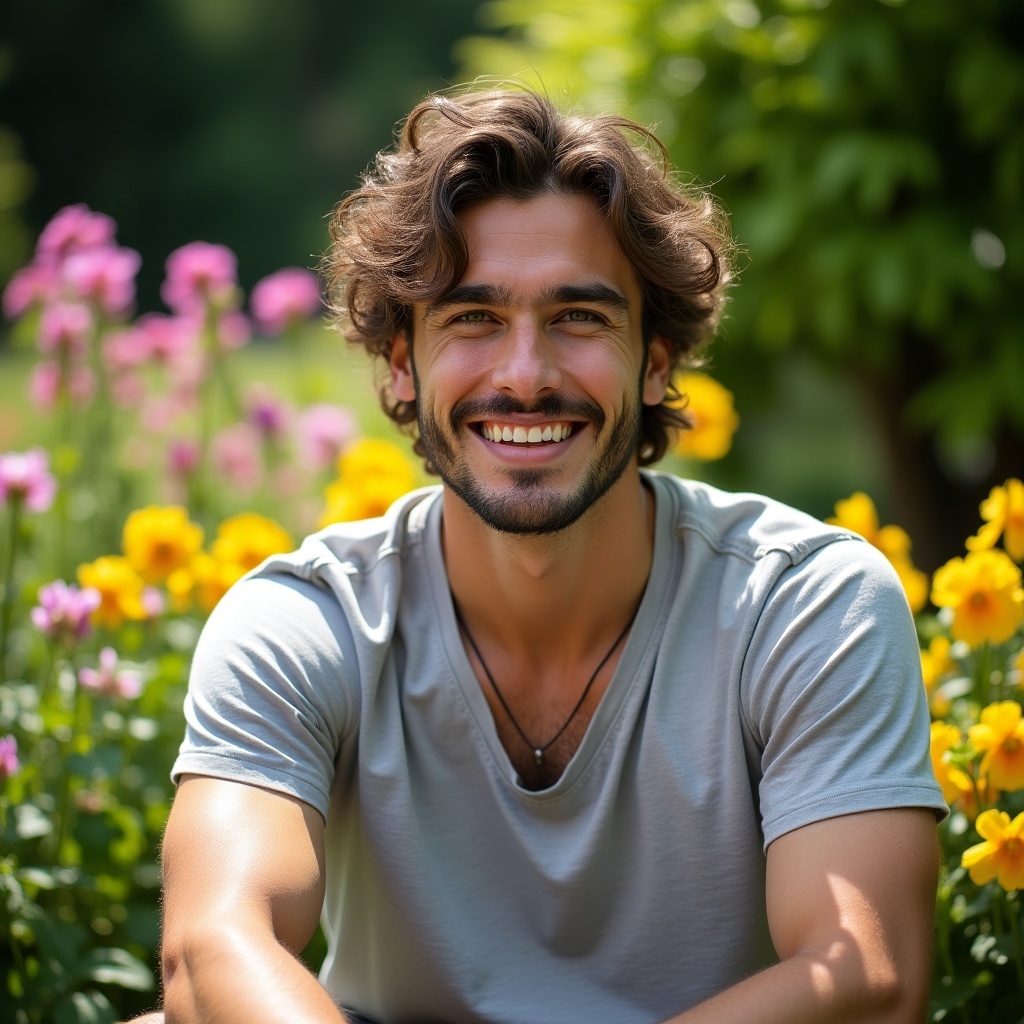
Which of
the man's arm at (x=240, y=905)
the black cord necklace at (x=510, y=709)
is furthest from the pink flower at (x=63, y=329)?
the man's arm at (x=240, y=905)

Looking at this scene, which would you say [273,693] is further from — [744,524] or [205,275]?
[205,275]

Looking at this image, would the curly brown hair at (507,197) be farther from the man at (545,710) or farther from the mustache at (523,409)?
the mustache at (523,409)

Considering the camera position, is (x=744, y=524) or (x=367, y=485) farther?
(x=367, y=485)

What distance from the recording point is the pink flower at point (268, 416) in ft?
13.1

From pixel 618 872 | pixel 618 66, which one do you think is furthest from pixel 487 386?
pixel 618 66

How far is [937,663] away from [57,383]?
252 cm

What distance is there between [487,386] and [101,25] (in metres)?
21.5

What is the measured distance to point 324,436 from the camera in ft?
12.8

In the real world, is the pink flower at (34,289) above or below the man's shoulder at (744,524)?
above

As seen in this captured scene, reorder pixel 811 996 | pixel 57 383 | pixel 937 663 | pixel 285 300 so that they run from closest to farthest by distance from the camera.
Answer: pixel 811 996, pixel 937 663, pixel 57 383, pixel 285 300

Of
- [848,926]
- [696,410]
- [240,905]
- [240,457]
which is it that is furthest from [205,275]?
[848,926]

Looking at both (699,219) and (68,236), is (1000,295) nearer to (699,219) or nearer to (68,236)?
(699,219)

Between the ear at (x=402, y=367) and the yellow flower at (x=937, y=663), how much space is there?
1.03 metres

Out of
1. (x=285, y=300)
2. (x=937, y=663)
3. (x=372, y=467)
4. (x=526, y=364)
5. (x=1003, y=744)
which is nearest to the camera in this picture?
(x=1003, y=744)
